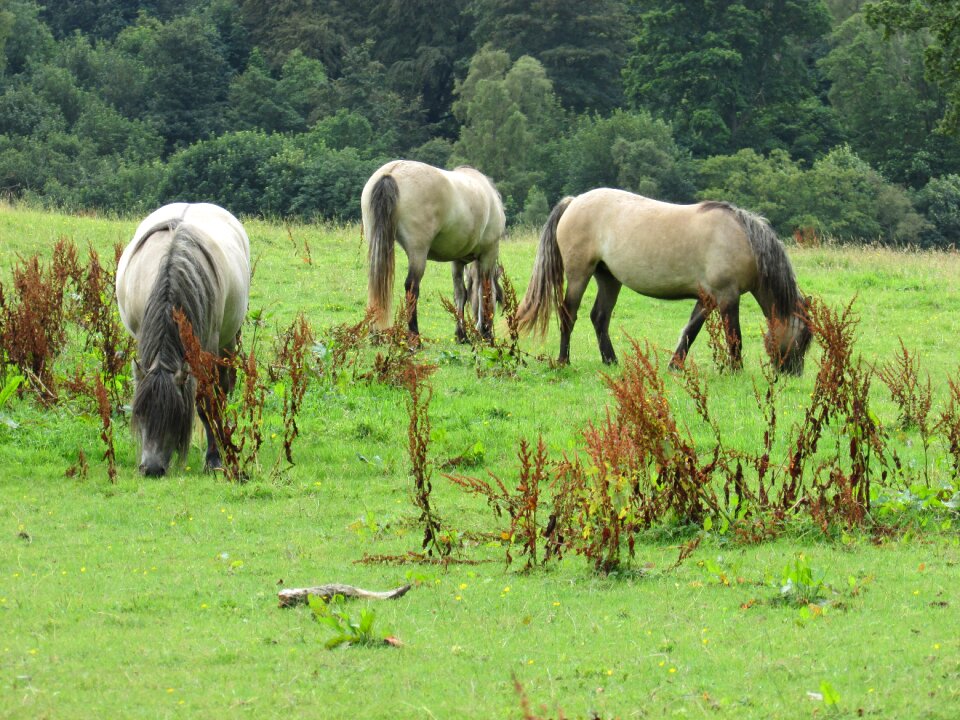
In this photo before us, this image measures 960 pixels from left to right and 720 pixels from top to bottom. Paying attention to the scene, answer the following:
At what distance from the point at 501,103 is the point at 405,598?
5449 centimetres

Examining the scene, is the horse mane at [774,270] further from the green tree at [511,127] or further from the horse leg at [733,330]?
the green tree at [511,127]

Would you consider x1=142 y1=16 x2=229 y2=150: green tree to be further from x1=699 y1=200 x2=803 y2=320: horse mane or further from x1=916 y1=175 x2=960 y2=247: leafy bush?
x1=699 y1=200 x2=803 y2=320: horse mane

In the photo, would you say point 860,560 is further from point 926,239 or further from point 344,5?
point 344,5

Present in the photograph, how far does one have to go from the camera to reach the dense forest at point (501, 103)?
165ft

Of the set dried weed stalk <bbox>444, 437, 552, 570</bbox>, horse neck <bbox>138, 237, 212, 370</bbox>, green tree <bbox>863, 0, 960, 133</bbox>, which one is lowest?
dried weed stalk <bbox>444, 437, 552, 570</bbox>

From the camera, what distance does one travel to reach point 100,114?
5991 cm

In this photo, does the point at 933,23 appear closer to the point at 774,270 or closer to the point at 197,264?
the point at 774,270

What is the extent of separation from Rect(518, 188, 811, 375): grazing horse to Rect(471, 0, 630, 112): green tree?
54.1 meters

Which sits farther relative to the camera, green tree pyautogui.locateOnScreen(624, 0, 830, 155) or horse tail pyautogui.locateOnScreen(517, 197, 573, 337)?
green tree pyautogui.locateOnScreen(624, 0, 830, 155)

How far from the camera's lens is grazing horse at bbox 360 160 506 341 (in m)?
12.4

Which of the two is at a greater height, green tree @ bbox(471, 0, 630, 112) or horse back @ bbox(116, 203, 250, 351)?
green tree @ bbox(471, 0, 630, 112)

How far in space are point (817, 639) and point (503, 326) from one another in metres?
9.32

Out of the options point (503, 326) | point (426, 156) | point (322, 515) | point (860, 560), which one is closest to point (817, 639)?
point (860, 560)

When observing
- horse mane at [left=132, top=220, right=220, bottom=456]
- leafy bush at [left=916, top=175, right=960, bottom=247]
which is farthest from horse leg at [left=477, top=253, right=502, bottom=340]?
leafy bush at [left=916, top=175, right=960, bottom=247]
